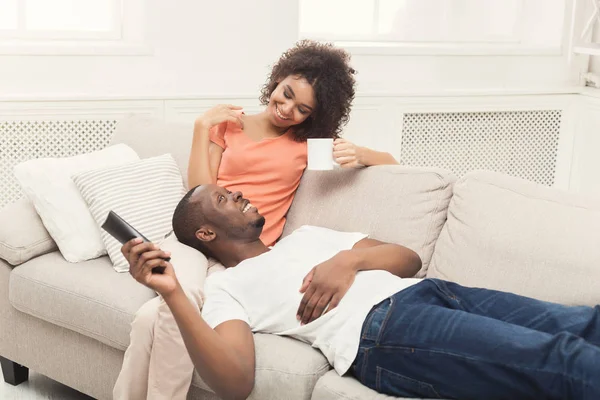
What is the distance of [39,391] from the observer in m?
2.68

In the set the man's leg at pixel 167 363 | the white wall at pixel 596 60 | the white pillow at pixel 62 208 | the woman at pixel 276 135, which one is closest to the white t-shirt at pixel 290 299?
the man's leg at pixel 167 363

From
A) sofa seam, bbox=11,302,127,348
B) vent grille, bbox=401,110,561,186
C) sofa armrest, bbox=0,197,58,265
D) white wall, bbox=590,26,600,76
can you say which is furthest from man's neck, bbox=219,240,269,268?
white wall, bbox=590,26,600,76

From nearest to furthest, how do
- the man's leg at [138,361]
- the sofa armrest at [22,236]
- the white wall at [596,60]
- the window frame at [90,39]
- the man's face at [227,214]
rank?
1. the man's leg at [138,361]
2. the man's face at [227,214]
3. the sofa armrest at [22,236]
4. the window frame at [90,39]
5. the white wall at [596,60]

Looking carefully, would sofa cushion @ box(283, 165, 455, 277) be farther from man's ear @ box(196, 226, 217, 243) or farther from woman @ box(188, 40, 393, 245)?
man's ear @ box(196, 226, 217, 243)

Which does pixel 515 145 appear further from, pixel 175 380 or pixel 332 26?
pixel 175 380

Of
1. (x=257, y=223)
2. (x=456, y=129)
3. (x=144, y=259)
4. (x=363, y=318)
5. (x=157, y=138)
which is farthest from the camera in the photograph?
(x=456, y=129)

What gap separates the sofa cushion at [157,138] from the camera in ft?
9.50

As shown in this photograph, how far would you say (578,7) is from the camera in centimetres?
437

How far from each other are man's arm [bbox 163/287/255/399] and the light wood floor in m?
0.93

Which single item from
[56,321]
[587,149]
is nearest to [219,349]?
[56,321]

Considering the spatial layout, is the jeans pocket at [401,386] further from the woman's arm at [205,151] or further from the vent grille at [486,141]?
the vent grille at [486,141]

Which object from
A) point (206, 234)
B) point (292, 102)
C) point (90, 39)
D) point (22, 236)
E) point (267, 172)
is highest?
point (90, 39)

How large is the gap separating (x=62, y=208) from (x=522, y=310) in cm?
147

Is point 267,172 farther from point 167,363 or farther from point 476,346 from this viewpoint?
point 476,346
